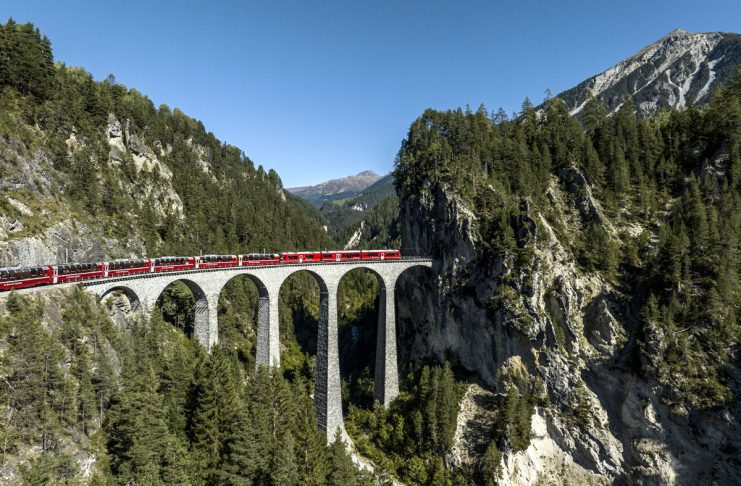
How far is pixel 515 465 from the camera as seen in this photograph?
4150 centimetres

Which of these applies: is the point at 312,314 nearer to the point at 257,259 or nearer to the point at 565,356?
the point at 257,259

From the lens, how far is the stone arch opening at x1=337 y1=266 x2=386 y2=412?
188ft

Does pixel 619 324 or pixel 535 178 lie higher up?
pixel 535 178

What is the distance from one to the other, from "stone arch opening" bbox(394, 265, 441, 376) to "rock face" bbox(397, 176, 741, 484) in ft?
3.50

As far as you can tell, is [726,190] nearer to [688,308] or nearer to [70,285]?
[688,308]

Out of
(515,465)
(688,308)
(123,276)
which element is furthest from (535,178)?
(123,276)

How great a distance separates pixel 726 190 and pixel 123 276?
71.1m

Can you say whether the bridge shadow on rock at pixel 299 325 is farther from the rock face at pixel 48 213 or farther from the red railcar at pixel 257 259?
the rock face at pixel 48 213

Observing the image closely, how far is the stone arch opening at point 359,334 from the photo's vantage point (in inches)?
2255

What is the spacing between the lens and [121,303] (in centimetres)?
5566

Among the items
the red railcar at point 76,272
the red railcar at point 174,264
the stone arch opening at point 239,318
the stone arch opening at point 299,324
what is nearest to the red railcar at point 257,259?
the red railcar at point 174,264

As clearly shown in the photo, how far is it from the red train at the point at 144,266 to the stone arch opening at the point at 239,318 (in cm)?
1940

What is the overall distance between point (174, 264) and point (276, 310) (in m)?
12.9

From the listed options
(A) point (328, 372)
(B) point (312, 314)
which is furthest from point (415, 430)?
(B) point (312, 314)
